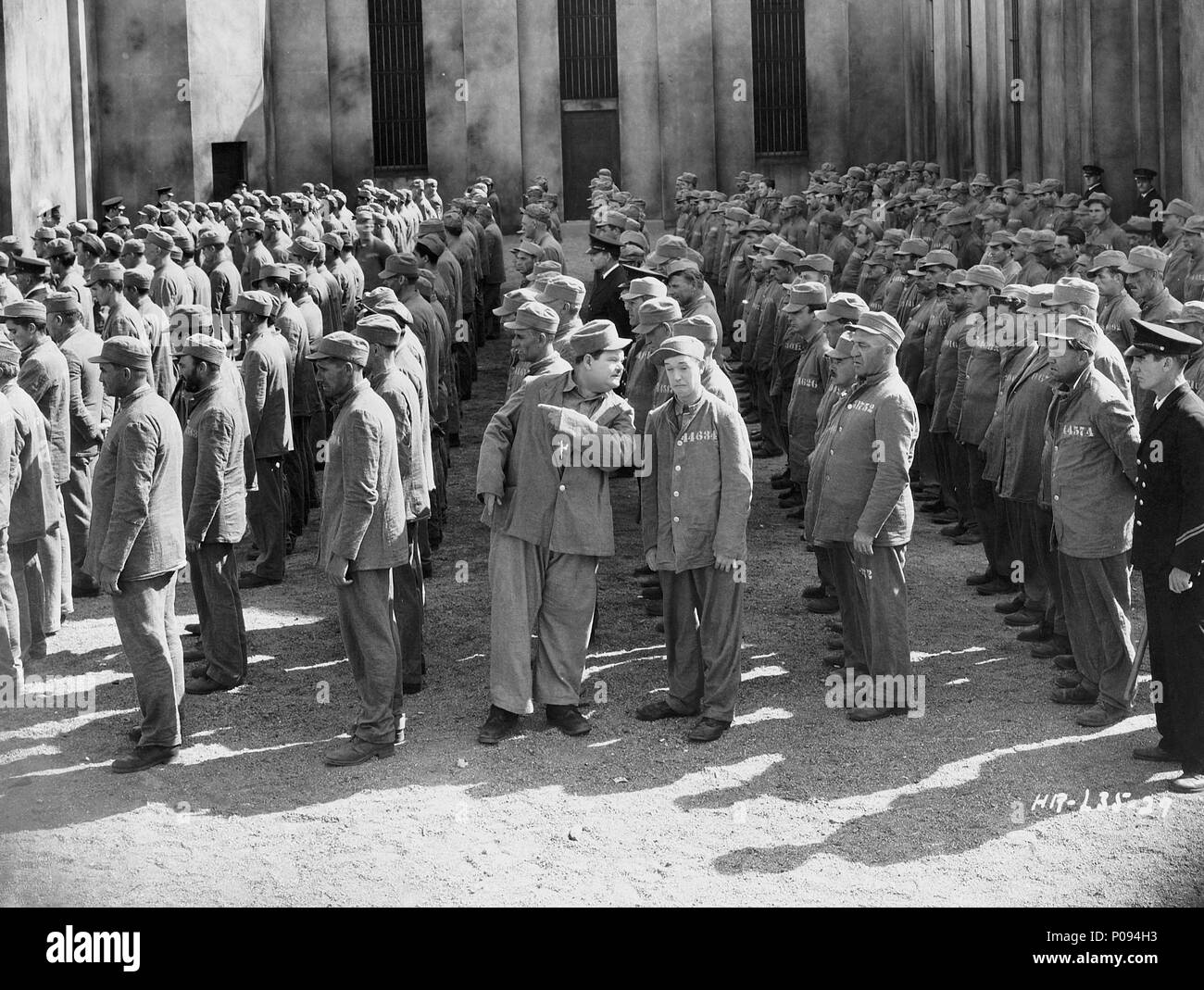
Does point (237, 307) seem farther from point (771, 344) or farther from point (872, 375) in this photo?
point (771, 344)

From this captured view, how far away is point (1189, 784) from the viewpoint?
8547 millimetres

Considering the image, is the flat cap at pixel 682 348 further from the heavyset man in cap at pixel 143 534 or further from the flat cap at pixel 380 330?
the heavyset man in cap at pixel 143 534

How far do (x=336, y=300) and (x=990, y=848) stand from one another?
11009 millimetres

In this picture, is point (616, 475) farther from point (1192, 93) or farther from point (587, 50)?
point (587, 50)

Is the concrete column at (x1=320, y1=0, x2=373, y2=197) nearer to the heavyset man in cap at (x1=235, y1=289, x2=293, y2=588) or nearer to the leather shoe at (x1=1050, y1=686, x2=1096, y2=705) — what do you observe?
the heavyset man in cap at (x1=235, y1=289, x2=293, y2=588)

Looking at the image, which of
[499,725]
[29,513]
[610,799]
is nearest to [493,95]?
[29,513]

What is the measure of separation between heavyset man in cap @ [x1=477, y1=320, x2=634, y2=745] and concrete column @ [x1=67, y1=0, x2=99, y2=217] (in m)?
21.1

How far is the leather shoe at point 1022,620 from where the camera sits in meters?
11.5

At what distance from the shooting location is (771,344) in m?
16.4

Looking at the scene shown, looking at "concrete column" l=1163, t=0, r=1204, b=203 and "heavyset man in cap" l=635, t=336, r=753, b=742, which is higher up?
"concrete column" l=1163, t=0, r=1204, b=203

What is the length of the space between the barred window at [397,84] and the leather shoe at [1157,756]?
30.2m

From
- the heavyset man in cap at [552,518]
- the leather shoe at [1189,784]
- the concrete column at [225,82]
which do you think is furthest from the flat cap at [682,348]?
the concrete column at [225,82]

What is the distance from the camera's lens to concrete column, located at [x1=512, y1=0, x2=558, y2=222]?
3644 cm

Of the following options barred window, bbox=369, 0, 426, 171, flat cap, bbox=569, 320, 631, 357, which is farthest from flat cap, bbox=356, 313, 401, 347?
barred window, bbox=369, 0, 426, 171
